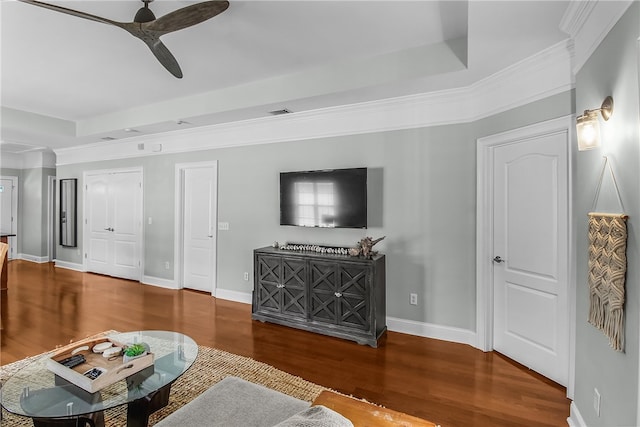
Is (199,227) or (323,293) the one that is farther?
(199,227)

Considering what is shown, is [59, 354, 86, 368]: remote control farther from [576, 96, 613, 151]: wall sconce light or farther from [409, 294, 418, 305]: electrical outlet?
[576, 96, 613, 151]: wall sconce light

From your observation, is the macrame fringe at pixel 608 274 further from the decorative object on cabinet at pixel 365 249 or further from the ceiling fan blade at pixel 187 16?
the ceiling fan blade at pixel 187 16

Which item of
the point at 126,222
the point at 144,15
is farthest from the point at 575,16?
the point at 126,222

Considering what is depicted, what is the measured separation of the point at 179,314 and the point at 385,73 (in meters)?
3.64

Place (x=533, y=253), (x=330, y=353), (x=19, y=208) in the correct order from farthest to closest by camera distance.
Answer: (x=19, y=208) → (x=330, y=353) → (x=533, y=253)

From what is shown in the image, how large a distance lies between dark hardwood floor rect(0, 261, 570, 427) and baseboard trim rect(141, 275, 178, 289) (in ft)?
1.03

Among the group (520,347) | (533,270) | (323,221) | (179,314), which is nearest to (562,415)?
(520,347)

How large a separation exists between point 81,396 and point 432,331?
298cm

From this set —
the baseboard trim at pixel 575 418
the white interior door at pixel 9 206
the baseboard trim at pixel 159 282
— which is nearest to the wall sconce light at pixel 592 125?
the baseboard trim at pixel 575 418

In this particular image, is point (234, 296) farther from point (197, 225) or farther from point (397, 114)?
point (397, 114)

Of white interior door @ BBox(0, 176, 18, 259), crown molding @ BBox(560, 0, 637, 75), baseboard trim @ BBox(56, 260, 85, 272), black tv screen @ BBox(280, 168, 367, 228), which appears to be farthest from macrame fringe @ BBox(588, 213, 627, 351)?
white interior door @ BBox(0, 176, 18, 259)

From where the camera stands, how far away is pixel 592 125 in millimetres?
1727

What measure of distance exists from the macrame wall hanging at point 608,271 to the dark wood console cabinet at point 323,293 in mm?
1776

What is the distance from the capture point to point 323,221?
3914mm
